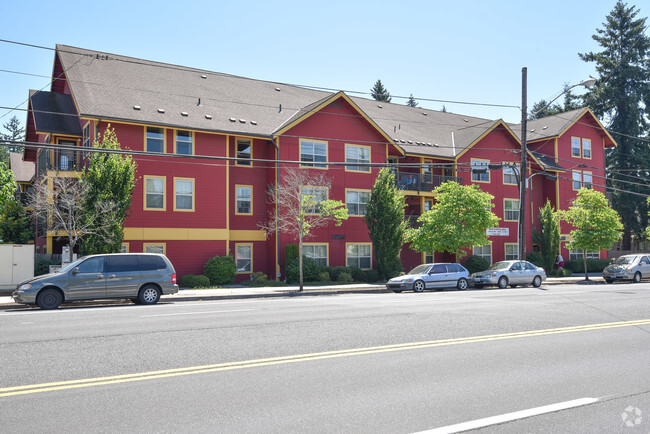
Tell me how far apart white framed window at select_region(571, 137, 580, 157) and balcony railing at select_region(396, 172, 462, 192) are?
13.8 meters

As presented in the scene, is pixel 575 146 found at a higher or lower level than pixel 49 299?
higher

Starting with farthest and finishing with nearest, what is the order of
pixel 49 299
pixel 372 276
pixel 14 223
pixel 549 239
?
1. pixel 549 239
2. pixel 14 223
3. pixel 372 276
4. pixel 49 299

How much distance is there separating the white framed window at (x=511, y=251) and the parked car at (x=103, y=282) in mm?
28081

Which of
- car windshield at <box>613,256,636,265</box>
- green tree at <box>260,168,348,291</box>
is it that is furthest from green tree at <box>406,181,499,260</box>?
car windshield at <box>613,256,636,265</box>

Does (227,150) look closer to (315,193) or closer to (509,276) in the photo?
(315,193)

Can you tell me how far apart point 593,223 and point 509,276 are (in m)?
10.1

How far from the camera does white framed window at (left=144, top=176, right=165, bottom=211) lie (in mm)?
27016

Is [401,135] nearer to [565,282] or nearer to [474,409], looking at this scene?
[565,282]

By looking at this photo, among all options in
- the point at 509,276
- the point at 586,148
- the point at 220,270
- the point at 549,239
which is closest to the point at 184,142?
the point at 220,270

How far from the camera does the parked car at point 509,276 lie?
88.7ft

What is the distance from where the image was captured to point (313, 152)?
31344mm

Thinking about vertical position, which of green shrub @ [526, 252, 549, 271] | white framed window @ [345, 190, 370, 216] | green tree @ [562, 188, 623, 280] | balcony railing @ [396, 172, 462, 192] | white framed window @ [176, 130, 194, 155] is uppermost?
white framed window @ [176, 130, 194, 155]

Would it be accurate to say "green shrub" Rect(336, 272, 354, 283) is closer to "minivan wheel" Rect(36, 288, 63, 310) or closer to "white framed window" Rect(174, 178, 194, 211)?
"white framed window" Rect(174, 178, 194, 211)

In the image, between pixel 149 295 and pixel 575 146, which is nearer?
pixel 149 295
